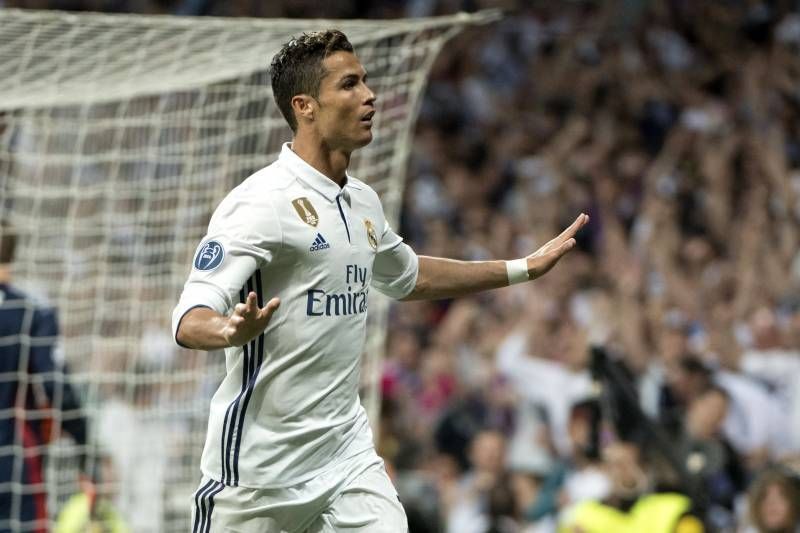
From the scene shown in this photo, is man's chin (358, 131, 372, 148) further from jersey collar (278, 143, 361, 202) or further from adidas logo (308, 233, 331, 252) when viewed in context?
adidas logo (308, 233, 331, 252)

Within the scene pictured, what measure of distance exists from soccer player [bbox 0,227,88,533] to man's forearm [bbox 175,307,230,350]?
3.29 meters

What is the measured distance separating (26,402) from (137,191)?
1775 mm

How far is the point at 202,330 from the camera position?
3248 mm

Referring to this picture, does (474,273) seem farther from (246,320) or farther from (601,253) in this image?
(601,253)

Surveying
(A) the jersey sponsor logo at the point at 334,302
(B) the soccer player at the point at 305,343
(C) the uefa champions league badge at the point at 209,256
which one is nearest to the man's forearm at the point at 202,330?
(C) the uefa champions league badge at the point at 209,256

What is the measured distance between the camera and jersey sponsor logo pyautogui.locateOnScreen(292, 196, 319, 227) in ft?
12.1

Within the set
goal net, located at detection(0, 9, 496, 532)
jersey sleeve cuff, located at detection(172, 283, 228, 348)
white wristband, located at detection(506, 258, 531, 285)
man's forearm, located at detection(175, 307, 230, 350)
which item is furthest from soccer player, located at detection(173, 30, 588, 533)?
goal net, located at detection(0, 9, 496, 532)

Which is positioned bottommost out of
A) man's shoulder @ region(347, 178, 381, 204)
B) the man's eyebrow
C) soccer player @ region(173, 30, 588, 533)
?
soccer player @ region(173, 30, 588, 533)

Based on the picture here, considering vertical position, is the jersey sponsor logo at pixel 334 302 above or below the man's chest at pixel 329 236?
below

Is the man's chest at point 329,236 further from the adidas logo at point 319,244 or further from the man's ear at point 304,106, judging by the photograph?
the man's ear at point 304,106

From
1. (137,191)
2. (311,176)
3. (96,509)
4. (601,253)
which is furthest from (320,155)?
(601,253)

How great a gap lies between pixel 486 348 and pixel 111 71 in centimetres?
371

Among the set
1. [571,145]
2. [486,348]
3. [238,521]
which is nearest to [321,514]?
[238,521]

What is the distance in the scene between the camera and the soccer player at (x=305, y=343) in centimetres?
368
